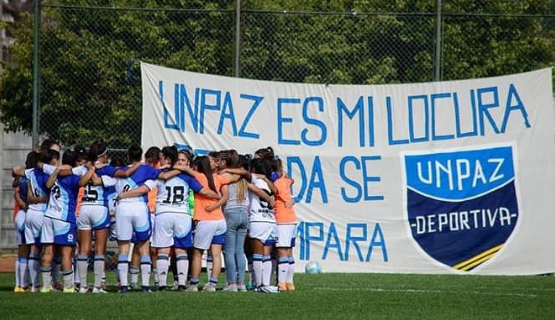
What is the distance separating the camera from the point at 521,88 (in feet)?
65.1

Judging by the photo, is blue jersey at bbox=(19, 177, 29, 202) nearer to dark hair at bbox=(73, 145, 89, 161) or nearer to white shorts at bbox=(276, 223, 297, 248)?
dark hair at bbox=(73, 145, 89, 161)

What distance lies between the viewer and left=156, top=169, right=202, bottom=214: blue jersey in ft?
49.2

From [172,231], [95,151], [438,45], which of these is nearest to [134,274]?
[172,231]

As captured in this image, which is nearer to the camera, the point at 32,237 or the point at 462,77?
the point at 32,237

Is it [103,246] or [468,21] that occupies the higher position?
[468,21]

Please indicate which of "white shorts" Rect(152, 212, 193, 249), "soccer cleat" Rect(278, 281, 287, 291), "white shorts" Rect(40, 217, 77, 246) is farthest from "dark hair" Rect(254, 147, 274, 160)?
"white shorts" Rect(40, 217, 77, 246)

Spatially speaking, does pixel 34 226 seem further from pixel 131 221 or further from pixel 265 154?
pixel 265 154

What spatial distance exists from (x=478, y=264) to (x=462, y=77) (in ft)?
10.7

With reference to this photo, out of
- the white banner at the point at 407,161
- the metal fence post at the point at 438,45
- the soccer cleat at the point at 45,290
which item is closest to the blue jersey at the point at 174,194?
the soccer cleat at the point at 45,290

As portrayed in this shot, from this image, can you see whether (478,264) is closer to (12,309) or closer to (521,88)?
(521,88)

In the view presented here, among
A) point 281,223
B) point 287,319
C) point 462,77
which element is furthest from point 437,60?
point 287,319

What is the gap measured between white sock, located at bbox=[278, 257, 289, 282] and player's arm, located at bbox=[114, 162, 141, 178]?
221 cm

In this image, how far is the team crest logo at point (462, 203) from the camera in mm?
19656

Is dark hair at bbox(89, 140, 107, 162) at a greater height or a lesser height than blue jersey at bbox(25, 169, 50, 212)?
greater
